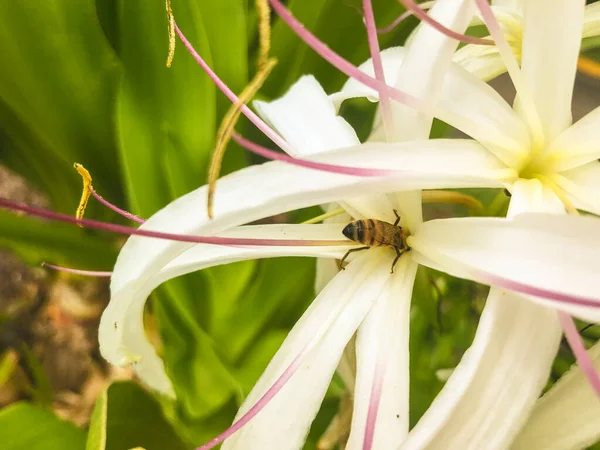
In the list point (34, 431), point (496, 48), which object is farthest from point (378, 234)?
point (34, 431)

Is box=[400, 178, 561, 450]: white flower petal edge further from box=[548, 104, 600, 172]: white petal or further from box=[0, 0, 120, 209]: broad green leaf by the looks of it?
box=[0, 0, 120, 209]: broad green leaf

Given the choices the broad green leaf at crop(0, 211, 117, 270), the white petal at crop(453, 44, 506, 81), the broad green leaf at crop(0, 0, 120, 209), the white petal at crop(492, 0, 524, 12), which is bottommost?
the broad green leaf at crop(0, 211, 117, 270)

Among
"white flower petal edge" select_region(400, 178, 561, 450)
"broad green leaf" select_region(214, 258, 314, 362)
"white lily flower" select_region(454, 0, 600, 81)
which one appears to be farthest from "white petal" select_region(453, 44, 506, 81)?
"broad green leaf" select_region(214, 258, 314, 362)

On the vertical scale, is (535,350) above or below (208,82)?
below

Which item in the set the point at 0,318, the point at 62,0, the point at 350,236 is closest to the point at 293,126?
the point at 350,236

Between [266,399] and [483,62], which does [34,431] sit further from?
[483,62]

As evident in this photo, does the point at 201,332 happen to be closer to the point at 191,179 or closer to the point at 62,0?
the point at 191,179
